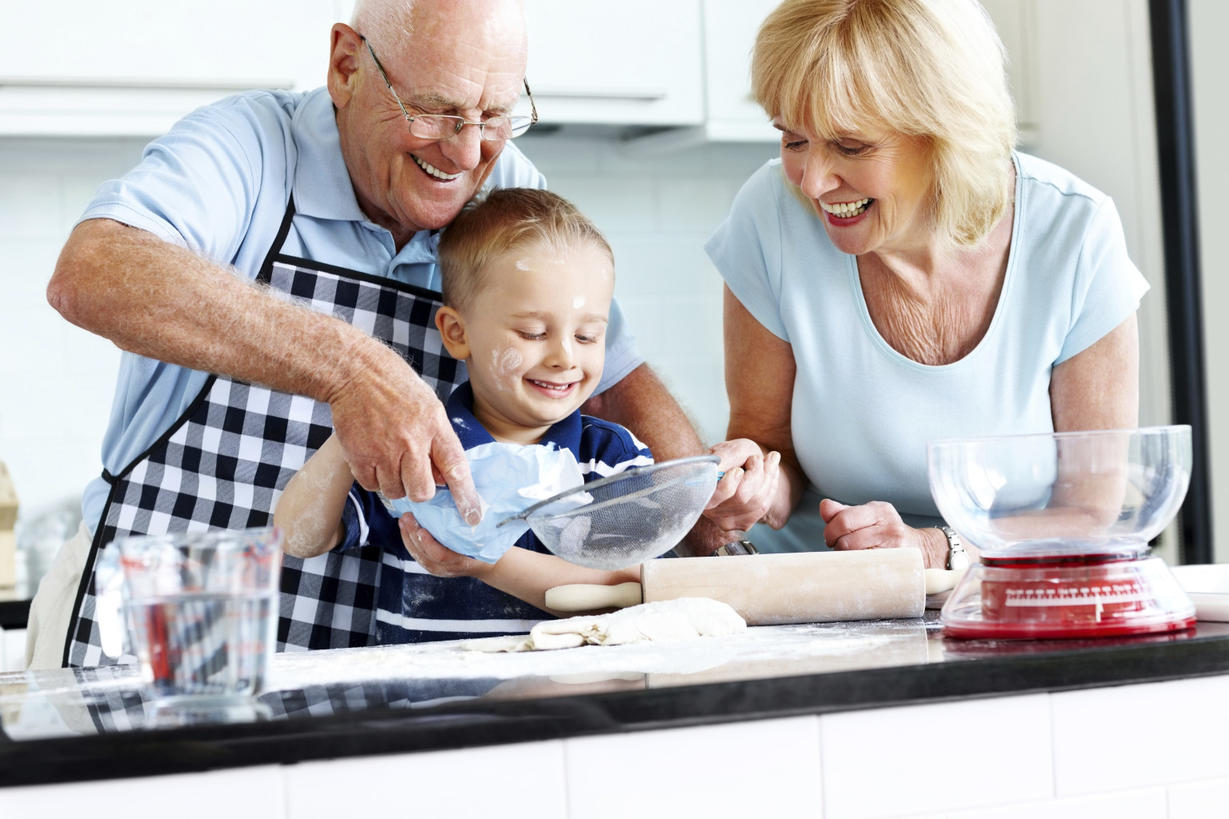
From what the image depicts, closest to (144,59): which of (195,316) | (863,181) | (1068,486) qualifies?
(195,316)

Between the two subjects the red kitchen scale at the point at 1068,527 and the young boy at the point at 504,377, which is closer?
the red kitchen scale at the point at 1068,527

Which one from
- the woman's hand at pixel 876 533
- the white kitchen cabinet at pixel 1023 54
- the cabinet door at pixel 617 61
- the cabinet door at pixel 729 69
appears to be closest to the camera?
the woman's hand at pixel 876 533

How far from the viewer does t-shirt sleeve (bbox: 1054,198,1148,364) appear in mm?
1535

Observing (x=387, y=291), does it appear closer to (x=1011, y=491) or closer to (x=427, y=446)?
(x=427, y=446)

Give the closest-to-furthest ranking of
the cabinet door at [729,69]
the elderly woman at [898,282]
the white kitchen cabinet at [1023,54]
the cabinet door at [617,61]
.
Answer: the elderly woman at [898,282] → the cabinet door at [617,61] → the cabinet door at [729,69] → the white kitchen cabinet at [1023,54]

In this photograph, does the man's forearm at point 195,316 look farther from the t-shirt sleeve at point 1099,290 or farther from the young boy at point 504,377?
the t-shirt sleeve at point 1099,290

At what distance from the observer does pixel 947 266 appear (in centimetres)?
162

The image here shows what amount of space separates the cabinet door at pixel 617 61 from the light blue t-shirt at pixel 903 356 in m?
1.22

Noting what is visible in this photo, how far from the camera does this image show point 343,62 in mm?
1521

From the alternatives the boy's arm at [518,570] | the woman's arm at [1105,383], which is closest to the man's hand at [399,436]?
the boy's arm at [518,570]

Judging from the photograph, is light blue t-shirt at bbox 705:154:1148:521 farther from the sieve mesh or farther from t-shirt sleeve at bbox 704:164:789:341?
the sieve mesh

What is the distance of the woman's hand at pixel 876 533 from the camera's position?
1354mm

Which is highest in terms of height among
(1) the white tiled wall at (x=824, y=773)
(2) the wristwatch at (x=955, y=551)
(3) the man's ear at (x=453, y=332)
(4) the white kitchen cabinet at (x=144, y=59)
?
(4) the white kitchen cabinet at (x=144, y=59)

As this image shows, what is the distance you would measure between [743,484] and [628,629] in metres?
0.41
